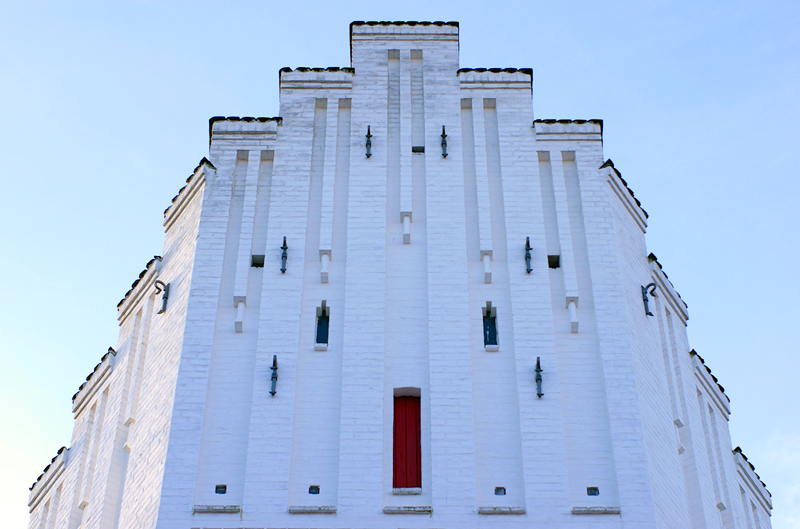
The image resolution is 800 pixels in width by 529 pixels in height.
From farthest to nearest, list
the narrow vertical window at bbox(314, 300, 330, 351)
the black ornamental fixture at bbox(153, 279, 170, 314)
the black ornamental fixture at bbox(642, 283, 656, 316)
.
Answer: the black ornamental fixture at bbox(642, 283, 656, 316) < the black ornamental fixture at bbox(153, 279, 170, 314) < the narrow vertical window at bbox(314, 300, 330, 351)

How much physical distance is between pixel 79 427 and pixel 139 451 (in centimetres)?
522

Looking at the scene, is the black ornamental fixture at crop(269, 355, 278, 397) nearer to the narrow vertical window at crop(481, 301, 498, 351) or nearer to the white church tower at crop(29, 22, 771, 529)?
the white church tower at crop(29, 22, 771, 529)

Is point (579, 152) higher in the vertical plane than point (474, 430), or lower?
higher

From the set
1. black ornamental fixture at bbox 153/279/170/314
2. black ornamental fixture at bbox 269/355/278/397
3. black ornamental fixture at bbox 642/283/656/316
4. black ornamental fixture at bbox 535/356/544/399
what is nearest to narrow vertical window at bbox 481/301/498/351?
black ornamental fixture at bbox 535/356/544/399

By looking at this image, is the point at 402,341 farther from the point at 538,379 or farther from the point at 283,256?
the point at 283,256

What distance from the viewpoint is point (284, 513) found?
20.0 metres

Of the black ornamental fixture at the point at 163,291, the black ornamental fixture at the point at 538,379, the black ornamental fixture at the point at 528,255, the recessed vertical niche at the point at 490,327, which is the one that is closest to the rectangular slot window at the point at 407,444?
the recessed vertical niche at the point at 490,327

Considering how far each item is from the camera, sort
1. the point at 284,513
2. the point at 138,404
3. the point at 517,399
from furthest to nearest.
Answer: the point at 138,404
the point at 517,399
the point at 284,513

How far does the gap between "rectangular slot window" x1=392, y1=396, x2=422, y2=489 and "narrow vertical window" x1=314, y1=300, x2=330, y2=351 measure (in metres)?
1.80

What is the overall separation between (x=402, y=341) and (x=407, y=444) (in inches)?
88.2

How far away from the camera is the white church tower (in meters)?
20.5

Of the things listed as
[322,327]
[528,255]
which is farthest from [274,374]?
[528,255]

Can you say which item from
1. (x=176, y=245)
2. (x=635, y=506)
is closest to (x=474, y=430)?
(x=635, y=506)

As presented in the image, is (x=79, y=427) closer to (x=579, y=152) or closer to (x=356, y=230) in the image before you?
(x=356, y=230)
